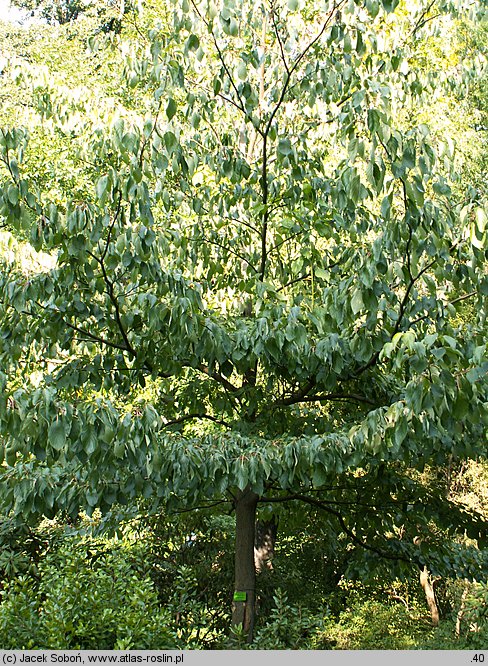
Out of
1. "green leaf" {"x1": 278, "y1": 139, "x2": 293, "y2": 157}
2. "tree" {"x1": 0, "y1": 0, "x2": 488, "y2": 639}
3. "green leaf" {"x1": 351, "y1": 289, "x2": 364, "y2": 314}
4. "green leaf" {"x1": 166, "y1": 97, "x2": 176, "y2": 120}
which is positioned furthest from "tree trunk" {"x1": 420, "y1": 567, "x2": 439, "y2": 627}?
"green leaf" {"x1": 166, "y1": 97, "x2": 176, "y2": 120}

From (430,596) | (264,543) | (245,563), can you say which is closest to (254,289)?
(245,563)

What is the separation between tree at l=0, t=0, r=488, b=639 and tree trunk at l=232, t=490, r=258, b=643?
0.01 m

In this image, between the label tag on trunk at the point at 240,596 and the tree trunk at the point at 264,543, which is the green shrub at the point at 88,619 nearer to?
the label tag on trunk at the point at 240,596

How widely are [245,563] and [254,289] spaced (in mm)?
1806

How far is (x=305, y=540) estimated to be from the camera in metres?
10.0

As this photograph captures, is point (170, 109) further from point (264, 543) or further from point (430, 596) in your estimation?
point (430, 596)

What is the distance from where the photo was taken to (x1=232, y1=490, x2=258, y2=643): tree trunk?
4.66 m

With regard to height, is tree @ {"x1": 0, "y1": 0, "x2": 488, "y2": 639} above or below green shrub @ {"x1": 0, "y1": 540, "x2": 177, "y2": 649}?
above

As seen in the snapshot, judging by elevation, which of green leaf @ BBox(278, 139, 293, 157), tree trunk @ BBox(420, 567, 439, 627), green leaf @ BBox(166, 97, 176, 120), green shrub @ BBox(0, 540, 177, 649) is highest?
green leaf @ BBox(278, 139, 293, 157)

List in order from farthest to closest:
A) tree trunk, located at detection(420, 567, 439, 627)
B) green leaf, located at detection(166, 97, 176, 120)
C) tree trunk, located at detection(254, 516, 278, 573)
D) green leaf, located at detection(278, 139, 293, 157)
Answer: tree trunk, located at detection(420, 567, 439, 627) < tree trunk, located at detection(254, 516, 278, 573) < green leaf, located at detection(278, 139, 293, 157) < green leaf, located at detection(166, 97, 176, 120)

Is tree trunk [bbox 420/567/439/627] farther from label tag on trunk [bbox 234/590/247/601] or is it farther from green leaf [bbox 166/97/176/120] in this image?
green leaf [bbox 166/97/176/120]

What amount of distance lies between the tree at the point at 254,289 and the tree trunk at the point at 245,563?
15 millimetres

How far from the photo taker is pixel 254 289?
4582mm

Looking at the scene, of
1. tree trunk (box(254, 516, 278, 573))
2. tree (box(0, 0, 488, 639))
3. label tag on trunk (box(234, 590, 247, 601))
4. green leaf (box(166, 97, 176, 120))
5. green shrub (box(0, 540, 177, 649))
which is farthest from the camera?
tree trunk (box(254, 516, 278, 573))
